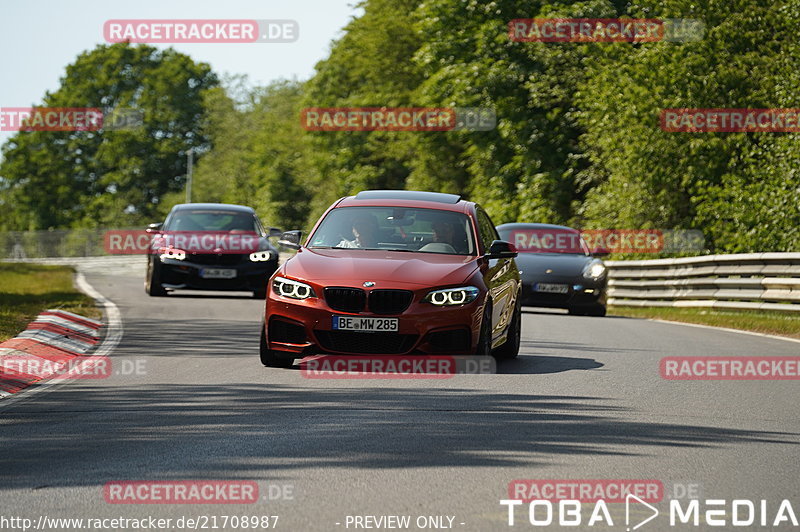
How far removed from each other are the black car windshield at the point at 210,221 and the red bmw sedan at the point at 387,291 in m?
11.5

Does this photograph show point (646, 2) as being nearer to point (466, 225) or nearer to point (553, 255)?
point (553, 255)

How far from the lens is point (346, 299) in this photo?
36.2ft

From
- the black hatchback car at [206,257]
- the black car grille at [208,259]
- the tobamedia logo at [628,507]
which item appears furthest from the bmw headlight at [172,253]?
the tobamedia logo at [628,507]

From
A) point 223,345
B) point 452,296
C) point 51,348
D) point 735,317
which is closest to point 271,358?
point 452,296

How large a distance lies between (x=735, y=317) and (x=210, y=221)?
365 inches

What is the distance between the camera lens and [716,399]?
10.4 m

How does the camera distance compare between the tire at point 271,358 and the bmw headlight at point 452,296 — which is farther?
the tire at point 271,358

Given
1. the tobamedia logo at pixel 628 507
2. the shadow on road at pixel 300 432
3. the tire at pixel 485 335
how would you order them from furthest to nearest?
the tire at pixel 485 335, the shadow on road at pixel 300 432, the tobamedia logo at pixel 628 507

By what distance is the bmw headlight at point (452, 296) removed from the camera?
11109 mm

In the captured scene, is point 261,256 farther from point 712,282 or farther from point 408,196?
point 408,196

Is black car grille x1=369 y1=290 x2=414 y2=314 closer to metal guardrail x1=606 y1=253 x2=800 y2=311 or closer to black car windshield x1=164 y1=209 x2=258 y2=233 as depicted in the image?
metal guardrail x1=606 y1=253 x2=800 y2=311

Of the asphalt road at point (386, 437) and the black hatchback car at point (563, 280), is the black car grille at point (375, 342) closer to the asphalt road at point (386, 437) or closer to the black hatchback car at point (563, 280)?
the asphalt road at point (386, 437)

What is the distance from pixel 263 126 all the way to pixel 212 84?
712 centimetres

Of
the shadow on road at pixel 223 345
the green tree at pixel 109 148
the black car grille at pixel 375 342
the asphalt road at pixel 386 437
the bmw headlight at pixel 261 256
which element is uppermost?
the green tree at pixel 109 148
